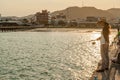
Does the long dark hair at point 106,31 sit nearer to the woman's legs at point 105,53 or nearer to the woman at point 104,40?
the woman at point 104,40

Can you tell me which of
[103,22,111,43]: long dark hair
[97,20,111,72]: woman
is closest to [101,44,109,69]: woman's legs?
[97,20,111,72]: woman

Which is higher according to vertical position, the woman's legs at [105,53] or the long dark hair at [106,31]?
the long dark hair at [106,31]

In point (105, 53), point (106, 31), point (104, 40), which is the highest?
point (106, 31)

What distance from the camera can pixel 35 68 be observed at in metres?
22.7

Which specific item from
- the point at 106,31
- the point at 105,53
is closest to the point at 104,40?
the point at 106,31

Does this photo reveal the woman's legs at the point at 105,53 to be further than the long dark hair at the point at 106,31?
Yes

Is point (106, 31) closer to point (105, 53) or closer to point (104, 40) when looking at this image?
point (104, 40)

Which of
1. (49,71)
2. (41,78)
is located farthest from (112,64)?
(49,71)

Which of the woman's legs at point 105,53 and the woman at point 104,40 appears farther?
the woman's legs at point 105,53

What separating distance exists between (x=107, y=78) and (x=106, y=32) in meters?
2.28

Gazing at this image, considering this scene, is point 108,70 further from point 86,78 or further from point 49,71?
point 49,71

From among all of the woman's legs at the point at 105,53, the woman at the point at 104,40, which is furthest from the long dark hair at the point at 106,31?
the woman's legs at the point at 105,53

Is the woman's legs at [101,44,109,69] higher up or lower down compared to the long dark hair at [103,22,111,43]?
lower down

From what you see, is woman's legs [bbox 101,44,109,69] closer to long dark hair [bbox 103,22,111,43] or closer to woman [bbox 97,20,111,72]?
woman [bbox 97,20,111,72]
